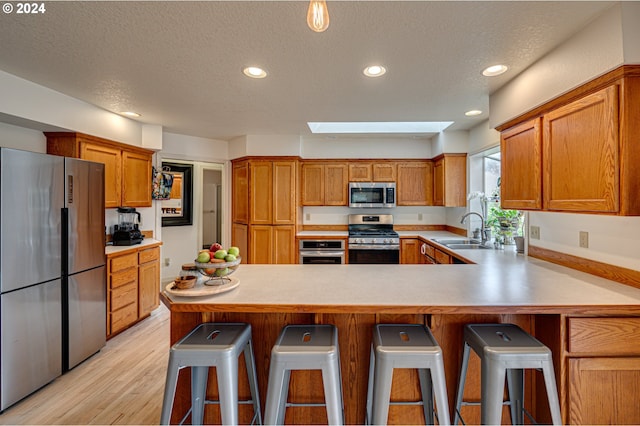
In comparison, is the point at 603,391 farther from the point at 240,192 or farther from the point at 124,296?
the point at 240,192

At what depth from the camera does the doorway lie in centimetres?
580

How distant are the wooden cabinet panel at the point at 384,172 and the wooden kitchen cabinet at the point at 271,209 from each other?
1.26 meters

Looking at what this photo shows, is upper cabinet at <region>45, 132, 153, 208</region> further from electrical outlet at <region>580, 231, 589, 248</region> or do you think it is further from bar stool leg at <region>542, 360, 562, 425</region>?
electrical outlet at <region>580, 231, 589, 248</region>

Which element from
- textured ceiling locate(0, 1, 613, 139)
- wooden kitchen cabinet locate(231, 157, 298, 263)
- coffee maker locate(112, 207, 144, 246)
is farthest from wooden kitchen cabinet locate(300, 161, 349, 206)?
coffee maker locate(112, 207, 144, 246)

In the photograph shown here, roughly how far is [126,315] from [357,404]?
266 centimetres

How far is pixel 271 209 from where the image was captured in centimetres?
425

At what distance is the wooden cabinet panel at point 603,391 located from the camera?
141cm

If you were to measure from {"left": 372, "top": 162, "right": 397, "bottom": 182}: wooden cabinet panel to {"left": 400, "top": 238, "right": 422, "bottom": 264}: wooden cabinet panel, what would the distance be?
39.2 inches

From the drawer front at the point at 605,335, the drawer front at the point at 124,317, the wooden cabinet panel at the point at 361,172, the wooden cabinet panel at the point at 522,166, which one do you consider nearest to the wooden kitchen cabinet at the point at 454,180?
the wooden cabinet panel at the point at 361,172

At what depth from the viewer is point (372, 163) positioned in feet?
15.0

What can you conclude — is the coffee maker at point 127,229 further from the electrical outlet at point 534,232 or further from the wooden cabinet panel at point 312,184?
the electrical outlet at point 534,232

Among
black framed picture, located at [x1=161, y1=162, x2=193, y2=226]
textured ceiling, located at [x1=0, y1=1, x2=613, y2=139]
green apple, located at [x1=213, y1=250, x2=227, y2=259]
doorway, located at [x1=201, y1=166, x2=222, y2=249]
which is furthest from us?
doorway, located at [x1=201, y1=166, x2=222, y2=249]

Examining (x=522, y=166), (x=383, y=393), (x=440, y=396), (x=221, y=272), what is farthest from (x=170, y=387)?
(x=522, y=166)

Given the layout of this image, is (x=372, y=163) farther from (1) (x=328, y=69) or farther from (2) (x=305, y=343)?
(2) (x=305, y=343)
